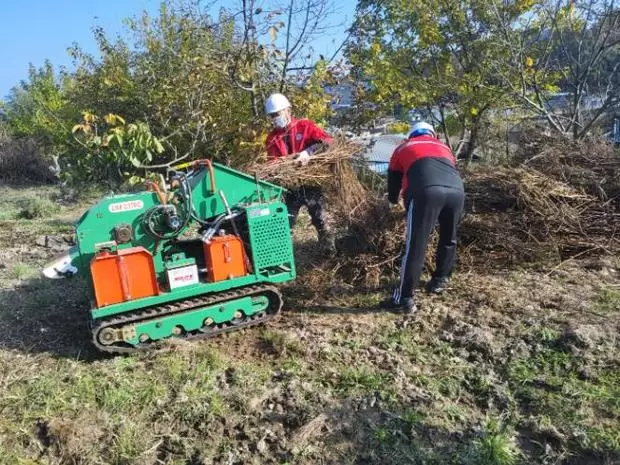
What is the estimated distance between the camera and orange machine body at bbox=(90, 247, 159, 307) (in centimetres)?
395

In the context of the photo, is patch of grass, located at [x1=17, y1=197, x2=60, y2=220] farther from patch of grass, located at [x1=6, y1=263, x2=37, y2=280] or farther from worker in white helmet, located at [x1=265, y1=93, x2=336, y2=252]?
worker in white helmet, located at [x1=265, y1=93, x2=336, y2=252]

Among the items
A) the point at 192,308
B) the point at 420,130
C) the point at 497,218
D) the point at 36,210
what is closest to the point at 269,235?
the point at 192,308

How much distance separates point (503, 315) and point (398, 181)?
1.49 m

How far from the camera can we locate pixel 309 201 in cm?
565

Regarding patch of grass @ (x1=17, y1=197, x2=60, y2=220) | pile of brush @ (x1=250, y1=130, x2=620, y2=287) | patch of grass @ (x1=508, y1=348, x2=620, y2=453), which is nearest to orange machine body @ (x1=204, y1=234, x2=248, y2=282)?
pile of brush @ (x1=250, y1=130, x2=620, y2=287)

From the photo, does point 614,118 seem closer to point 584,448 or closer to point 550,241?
point 550,241

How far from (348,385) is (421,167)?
1.95 meters

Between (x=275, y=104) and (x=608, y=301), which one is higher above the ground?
(x=275, y=104)

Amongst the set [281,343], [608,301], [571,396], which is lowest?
[571,396]

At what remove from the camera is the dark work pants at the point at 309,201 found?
18.3ft

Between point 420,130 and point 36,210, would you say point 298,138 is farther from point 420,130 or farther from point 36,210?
point 36,210

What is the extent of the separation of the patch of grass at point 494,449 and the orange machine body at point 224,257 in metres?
A: 2.24

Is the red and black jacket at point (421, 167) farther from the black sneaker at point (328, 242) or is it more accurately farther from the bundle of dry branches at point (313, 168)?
the black sneaker at point (328, 242)

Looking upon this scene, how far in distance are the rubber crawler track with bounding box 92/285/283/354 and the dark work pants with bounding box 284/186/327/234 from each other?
4.02 ft
